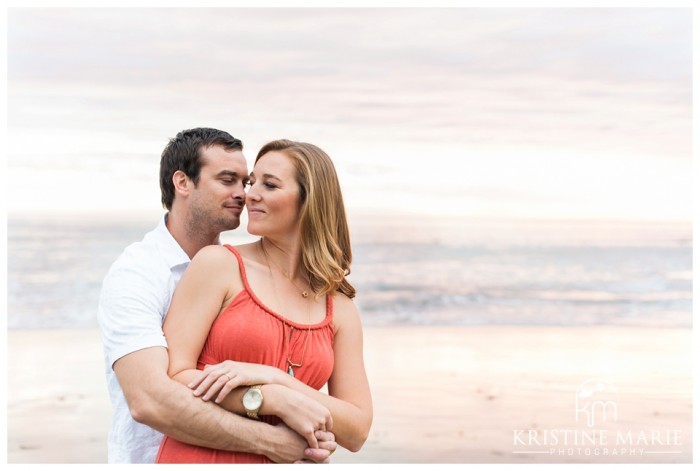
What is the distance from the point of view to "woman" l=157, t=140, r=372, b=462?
3.22 metres

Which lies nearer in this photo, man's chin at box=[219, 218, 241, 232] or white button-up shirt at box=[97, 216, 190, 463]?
white button-up shirt at box=[97, 216, 190, 463]

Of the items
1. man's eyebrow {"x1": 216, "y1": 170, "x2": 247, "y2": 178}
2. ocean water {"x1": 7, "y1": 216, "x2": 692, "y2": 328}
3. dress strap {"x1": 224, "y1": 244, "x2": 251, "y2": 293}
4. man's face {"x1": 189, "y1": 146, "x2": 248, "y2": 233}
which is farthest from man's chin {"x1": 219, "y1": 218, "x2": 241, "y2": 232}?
ocean water {"x1": 7, "y1": 216, "x2": 692, "y2": 328}

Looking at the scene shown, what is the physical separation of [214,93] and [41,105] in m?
2.95

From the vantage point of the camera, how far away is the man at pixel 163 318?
317 cm

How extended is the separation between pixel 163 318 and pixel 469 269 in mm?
13595

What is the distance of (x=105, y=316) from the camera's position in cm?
Result: 332

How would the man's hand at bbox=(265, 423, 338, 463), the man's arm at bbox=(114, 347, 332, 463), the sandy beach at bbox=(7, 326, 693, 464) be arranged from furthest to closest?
the sandy beach at bbox=(7, 326, 693, 464) < the man's hand at bbox=(265, 423, 338, 463) < the man's arm at bbox=(114, 347, 332, 463)

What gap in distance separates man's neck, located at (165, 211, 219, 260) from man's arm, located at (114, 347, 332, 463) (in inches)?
22.9

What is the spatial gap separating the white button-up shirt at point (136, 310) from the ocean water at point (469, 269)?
9.53m

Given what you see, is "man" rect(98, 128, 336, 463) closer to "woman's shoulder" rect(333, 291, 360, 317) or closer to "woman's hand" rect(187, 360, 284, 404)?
"woman's hand" rect(187, 360, 284, 404)

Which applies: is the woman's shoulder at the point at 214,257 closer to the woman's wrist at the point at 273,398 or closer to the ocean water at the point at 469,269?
the woman's wrist at the point at 273,398

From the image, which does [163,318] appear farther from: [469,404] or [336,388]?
[469,404]

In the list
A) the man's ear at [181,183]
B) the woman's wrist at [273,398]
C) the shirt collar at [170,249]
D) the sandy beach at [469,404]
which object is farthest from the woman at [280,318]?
the sandy beach at [469,404]

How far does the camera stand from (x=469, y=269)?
16.7 m
